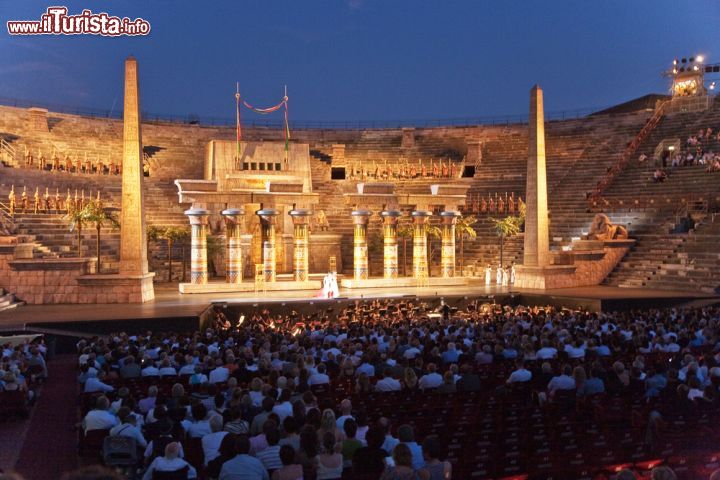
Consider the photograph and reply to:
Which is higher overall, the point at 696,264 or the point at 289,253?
the point at 289,253

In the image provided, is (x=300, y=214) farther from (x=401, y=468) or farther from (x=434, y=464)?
(x=401, y=468)

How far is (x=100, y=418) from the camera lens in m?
8.95

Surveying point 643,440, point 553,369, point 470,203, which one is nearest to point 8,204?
point 470,203

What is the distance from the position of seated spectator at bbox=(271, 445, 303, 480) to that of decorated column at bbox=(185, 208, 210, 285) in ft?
78.9

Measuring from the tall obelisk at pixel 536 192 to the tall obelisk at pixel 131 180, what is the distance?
15.8m

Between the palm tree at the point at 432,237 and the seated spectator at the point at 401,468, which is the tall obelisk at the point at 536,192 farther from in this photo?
the seated spectator at the point at 401,468

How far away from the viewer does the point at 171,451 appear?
22.5 feet

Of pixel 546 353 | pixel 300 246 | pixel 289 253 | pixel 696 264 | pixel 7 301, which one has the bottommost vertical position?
pixel 546 353

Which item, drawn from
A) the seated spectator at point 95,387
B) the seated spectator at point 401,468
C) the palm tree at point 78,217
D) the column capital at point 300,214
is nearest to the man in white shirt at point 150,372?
the seated spectator at point 95,387

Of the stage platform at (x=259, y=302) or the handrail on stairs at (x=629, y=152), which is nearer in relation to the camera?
the stage platform at (x=259, y=302)

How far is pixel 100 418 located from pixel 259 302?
16151 mm

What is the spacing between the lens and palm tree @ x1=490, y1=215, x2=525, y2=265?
1415 inches

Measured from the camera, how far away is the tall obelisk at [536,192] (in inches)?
1172

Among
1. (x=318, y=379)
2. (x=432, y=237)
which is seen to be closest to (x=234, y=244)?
(x=432, y=237)
